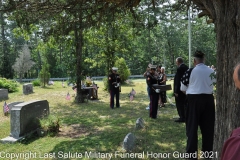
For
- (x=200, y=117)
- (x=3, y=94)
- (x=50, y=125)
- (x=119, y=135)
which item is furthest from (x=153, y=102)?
(x=3, y=94)

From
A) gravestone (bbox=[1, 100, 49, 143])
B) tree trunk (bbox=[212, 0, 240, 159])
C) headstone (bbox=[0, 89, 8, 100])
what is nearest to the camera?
tree trunk (bbox=[212, 0, 240, 159])

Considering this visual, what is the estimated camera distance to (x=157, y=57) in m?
52.8

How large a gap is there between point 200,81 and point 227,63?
1128 millimetres

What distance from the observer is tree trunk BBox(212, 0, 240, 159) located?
3.15 meters

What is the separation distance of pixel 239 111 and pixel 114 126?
179 inches

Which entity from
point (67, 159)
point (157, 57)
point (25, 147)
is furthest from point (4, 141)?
point (157, 57)

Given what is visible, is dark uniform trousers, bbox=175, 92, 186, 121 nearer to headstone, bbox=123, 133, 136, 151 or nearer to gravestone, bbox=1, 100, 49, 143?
headstone, bbox=123, 133, 136, 151

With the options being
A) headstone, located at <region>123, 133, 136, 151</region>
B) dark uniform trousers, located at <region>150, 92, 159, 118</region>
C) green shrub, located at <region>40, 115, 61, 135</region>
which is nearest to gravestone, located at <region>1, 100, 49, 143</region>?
green shrub, located at <region>40, 115, 61, 135</region>

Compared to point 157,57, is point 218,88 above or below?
below

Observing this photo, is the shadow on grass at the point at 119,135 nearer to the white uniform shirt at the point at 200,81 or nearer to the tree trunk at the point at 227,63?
the white uniform shirt at the point at 200,81

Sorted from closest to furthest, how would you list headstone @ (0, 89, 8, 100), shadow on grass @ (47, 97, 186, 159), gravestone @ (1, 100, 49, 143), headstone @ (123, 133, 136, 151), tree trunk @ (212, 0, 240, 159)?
tree trunk @ (212, 0, 240, 159), headstone @ (123, 133, 136, 151), shadow on grass @ (47, 97, 186, 159), gravestone @ (1, 100, 49, 143), headstone @ (0, 89, 8, 100)

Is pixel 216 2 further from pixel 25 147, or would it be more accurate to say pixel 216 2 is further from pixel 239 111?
pixel 25 147

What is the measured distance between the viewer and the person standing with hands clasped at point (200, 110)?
4.29 m

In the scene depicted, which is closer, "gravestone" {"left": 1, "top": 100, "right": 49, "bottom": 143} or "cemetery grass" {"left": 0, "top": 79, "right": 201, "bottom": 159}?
"cemetery grass" {"left": 0, "top": 79, "right": 201, "bottom": 159}
